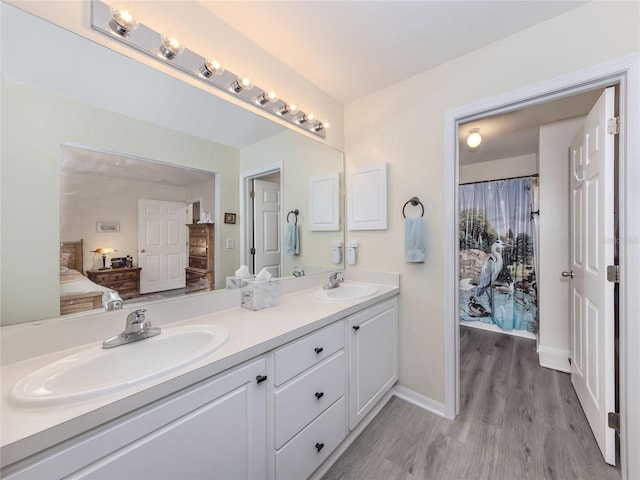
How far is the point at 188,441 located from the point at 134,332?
1.46 ft

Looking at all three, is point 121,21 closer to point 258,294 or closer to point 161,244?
point 161,244

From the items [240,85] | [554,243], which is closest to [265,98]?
[240,85]

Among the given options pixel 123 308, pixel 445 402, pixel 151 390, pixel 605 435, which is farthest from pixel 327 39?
pixel 605 435

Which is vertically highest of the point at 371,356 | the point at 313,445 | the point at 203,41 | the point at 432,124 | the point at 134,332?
the point at 203,41

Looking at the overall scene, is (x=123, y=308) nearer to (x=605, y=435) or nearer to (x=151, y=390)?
(x=151, y=390)

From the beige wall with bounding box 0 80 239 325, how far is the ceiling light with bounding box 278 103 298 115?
3.11 ft

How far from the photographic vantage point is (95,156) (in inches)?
40.9

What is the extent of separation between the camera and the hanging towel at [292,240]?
189 centimetres

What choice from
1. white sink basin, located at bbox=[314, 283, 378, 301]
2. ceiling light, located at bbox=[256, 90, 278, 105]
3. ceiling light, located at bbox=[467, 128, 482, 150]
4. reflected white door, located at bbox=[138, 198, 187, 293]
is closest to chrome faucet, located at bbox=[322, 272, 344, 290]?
white sink basin, located at bbox=[314, 283, 378, 301]

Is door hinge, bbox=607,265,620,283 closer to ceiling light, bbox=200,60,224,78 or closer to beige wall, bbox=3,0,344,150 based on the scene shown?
beige wall, bbox=3,0,344,150

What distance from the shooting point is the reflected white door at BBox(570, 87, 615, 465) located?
1.33 meters

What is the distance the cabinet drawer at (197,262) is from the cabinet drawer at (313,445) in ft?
3.01

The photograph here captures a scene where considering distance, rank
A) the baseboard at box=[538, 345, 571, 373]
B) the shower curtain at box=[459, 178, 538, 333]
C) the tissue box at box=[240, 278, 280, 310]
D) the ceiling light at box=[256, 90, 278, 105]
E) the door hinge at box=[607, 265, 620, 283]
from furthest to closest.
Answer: the shower curtain at box=[459, 178, 538, 333] < the baseboard at box=[538, 345, 571, 373] < the ceiling light at box=[256, 90, 278, 105] < the tissue box at box=[240, 278, 280, 310] < the door hinge at box=[607, 265, 620, 283]

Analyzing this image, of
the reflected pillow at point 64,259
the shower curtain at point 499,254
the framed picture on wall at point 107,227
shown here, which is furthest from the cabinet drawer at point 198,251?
the shower curtain at point 499,254
